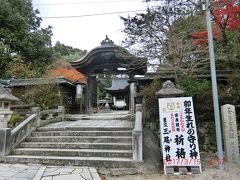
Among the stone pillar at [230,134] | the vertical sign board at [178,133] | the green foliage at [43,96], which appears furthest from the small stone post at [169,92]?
the green foliage at [43,96]

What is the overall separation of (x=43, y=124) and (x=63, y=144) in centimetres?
267

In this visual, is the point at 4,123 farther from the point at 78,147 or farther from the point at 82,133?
the point at 78,147

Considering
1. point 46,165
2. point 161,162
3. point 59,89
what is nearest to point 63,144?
point 46,165

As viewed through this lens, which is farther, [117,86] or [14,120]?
[117,86]

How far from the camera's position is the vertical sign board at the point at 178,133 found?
249 inches

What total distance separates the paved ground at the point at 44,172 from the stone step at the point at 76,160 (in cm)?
20

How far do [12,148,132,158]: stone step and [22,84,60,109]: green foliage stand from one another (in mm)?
5197

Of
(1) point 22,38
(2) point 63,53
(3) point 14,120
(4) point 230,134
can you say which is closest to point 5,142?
(3) point 14,120

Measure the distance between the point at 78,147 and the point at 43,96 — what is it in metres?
6.27

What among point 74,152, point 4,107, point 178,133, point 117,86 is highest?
point 117,86

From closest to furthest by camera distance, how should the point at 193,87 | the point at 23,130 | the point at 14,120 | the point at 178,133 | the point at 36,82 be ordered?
the point at 178,133, the point at 23,130, the point at 193,87, the point at 14,120, the point at 36,82

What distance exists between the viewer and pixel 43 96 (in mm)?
12992

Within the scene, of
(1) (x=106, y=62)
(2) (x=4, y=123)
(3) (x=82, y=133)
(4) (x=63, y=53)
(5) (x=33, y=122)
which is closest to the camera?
(2) (x=4, y=123)

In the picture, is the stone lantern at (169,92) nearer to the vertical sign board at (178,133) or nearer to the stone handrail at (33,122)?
the vertical sign board at (178,133)
